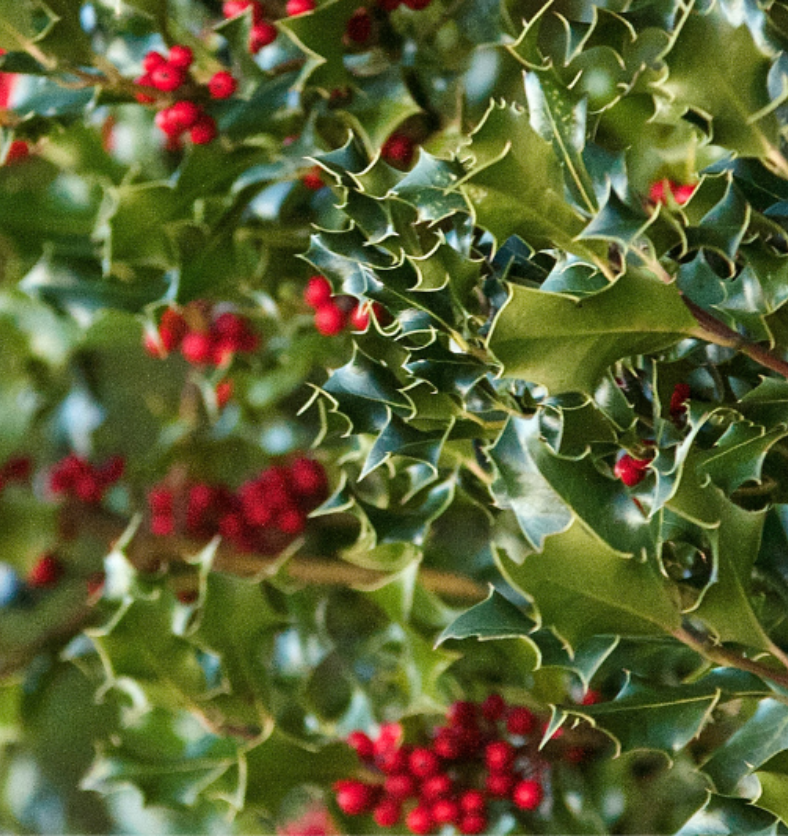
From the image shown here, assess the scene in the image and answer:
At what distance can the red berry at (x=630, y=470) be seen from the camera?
64 cm

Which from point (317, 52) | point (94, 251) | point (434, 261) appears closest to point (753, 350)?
point (434, 261)

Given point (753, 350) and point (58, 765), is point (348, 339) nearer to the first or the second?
point (753, 350)

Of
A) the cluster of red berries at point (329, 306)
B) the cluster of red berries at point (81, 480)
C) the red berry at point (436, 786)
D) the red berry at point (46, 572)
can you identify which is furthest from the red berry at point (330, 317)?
the red berry at point (46, 572)

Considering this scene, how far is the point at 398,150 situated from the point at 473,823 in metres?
0.50

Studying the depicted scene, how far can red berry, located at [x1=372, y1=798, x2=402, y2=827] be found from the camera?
2.83 ft

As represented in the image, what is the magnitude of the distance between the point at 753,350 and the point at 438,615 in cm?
40

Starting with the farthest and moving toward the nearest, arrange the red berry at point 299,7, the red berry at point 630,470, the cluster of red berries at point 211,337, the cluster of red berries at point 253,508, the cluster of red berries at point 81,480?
the cluster of red berries at point 81,480, the cluster of red berries at point 253,508, the cluster of red berries at point 211,337, the red berry at point 299,7, the red berry at point 630,470

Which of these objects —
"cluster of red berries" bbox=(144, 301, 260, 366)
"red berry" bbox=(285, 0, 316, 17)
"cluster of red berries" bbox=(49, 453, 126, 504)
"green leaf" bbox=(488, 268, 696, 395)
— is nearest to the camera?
"green leaf" bbox=(488, 268, 696, 395)

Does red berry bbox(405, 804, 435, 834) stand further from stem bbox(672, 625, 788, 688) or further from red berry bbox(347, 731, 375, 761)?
stem bbox(672, 625, 788, 688)

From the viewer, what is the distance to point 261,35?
0.87 meters

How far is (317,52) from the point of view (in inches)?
30.5

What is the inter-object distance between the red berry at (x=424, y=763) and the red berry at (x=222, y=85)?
0.51m

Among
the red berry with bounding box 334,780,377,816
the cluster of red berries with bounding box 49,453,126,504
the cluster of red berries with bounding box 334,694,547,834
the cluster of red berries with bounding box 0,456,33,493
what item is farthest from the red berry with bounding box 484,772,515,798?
the cluster of red berries with bounding box 0,456,33,493

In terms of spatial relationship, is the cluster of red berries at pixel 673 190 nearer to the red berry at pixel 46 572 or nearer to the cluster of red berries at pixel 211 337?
the cluster of red berries at pixel 211 337
